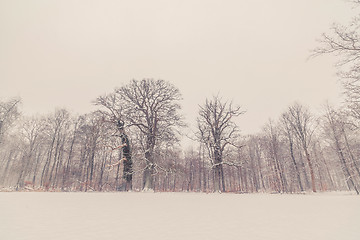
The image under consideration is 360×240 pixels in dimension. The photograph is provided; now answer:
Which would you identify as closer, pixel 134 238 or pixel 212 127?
pixel 134 238

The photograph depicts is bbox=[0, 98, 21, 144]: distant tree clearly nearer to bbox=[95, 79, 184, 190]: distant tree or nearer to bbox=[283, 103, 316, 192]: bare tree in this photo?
bbox=[95, 79, 184, 190]: distant tree

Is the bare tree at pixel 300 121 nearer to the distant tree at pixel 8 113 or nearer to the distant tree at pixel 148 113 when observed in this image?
the distant tree at pixel 148 113

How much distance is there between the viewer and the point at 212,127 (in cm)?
2302

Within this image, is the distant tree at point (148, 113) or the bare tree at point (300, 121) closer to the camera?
the distant tree at point (148, 113)

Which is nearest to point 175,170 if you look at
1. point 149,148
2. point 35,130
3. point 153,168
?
point 153,168

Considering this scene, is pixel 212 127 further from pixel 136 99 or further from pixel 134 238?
pixel 134 238

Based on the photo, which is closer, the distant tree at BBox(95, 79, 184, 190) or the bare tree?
the distant tree at BBox(95, 79, 184, 190)

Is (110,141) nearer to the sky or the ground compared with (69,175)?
nearer to the sky

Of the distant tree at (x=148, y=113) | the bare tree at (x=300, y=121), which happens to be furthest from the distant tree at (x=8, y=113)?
the bare tree at (x=300, y=121)

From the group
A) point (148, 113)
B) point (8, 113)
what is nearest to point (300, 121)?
point (148, 113)

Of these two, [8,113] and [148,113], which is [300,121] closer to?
[148,113]

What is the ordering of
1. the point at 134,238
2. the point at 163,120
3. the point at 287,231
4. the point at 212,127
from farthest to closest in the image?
the point at 212,127
the point at 163,120
the point at 287,231
the point at 134,238

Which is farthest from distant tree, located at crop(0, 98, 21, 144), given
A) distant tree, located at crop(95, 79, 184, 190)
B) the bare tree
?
the bare tree

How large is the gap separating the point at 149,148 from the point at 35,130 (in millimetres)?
29339
